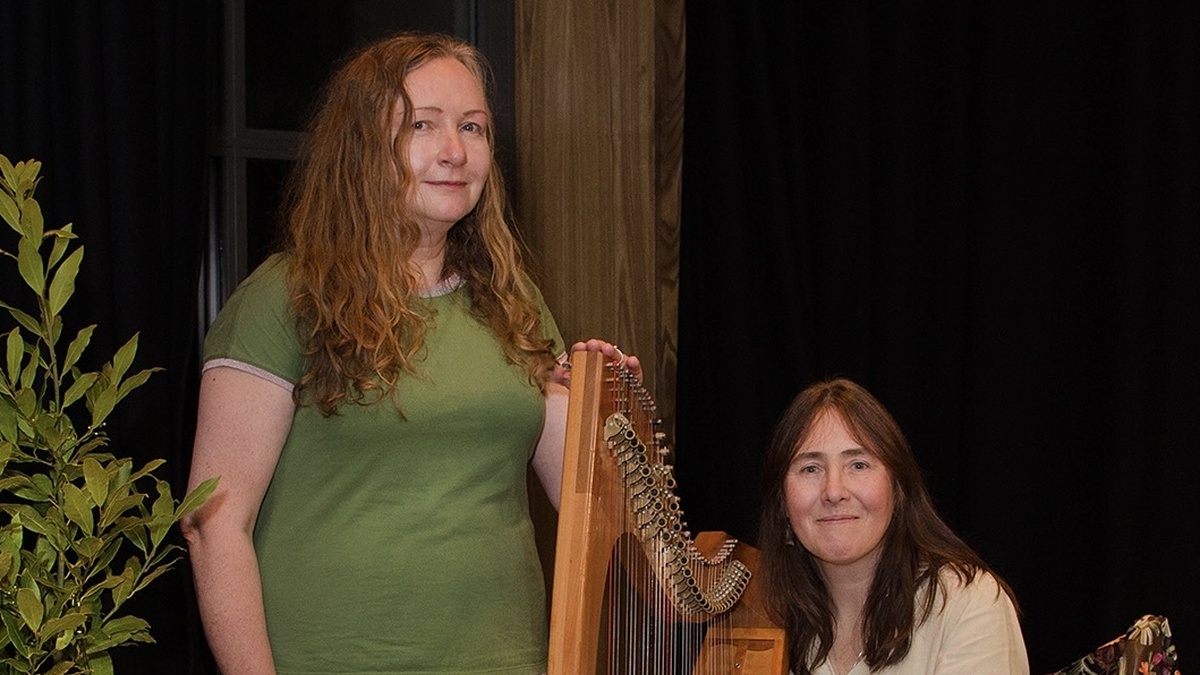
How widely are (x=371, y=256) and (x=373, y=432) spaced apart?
21cm

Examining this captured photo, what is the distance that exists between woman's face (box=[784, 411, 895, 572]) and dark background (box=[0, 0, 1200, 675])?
3.19 feet

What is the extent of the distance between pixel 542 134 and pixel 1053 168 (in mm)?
1080

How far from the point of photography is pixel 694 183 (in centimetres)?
335

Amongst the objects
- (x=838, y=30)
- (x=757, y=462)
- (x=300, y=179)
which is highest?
(x=838, y=30)

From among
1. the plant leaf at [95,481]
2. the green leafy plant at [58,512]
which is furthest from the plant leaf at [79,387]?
the plant leaf at [95,481]

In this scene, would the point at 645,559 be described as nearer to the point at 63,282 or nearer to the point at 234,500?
the point at 234,500

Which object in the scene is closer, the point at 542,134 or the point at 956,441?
the point at 956,441

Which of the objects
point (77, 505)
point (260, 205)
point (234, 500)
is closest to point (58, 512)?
point (77, 505)

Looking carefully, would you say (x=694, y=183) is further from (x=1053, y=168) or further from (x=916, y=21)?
(x=1053, y=168)

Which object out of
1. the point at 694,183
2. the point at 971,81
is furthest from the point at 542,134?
the point at 971,81

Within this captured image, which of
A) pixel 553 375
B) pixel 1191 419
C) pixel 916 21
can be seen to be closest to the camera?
pixel 553 375

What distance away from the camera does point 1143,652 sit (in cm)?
175

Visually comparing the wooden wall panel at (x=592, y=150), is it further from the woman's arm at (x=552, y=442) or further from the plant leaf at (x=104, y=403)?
the plant leaf at (x=104, y=403)

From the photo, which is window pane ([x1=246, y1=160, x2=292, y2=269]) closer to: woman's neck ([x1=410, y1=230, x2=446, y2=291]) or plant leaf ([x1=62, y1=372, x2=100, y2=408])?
woman's neck ([x1=410, y1=230, x2=446, y2=291])
